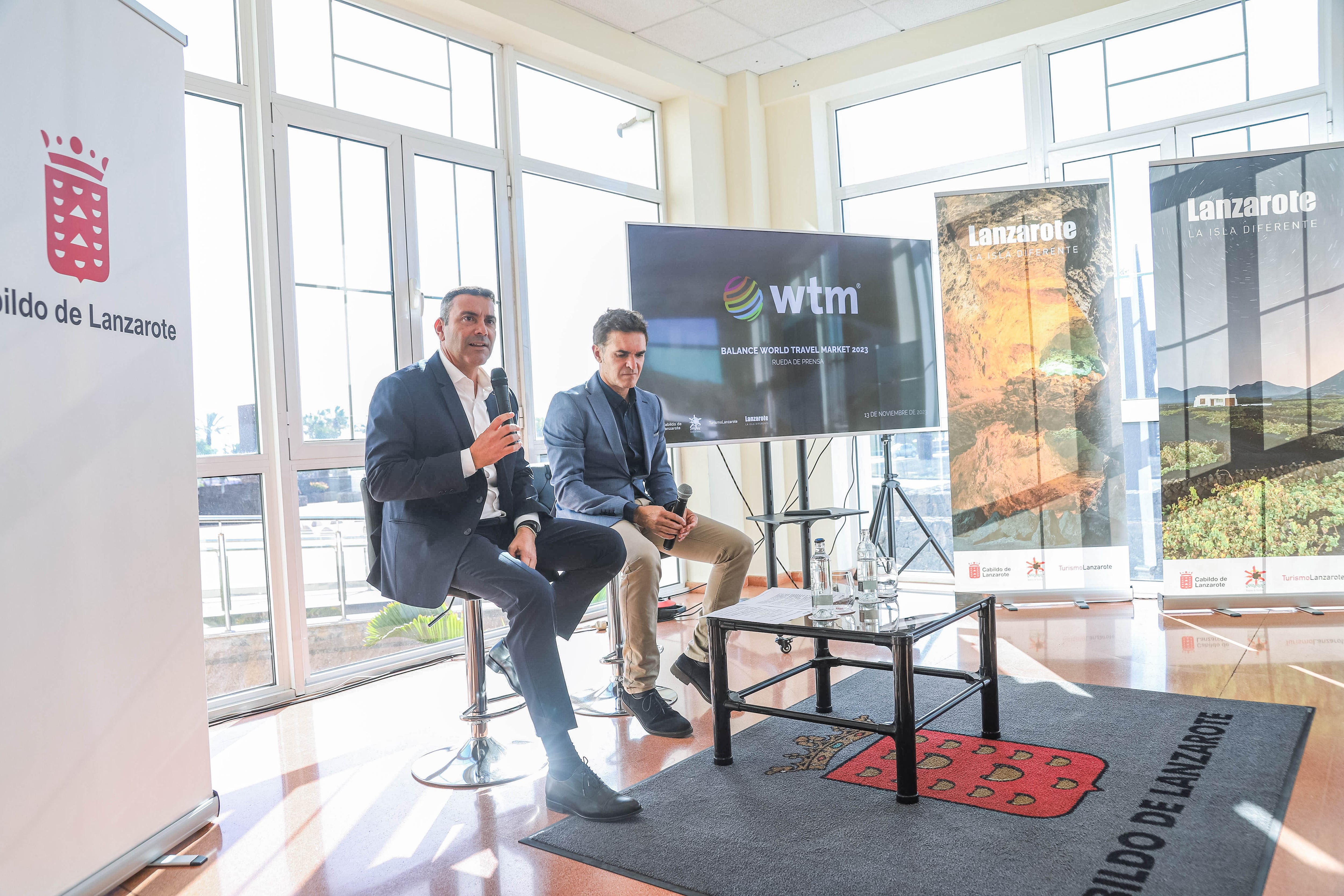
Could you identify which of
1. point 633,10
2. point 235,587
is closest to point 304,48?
point 633,10

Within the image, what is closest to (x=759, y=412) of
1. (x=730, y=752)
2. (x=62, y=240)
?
(x=730, y=752)

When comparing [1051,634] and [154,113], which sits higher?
[154,113]

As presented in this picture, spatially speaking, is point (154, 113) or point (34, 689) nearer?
point (34, 689)

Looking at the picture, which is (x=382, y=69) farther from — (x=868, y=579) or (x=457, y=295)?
(x=868, y=579)

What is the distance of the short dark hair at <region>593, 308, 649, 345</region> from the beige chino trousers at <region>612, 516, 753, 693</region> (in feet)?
2.18

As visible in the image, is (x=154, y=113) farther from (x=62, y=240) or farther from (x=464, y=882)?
(x=464, y=882)

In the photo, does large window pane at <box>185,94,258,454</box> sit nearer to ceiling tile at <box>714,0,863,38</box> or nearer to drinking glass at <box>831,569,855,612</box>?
drinking glass at <box>831,569,855,612</box>

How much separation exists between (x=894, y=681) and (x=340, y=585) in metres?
2.45

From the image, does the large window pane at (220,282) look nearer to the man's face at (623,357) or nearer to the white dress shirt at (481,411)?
the white dress shirt at (481,411)

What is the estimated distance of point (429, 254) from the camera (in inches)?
165

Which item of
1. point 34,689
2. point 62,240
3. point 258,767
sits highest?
point 62,240

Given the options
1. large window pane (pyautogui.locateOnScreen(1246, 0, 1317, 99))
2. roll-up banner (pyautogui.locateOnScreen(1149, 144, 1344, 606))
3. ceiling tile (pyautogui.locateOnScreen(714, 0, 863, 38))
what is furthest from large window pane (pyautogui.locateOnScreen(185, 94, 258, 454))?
large window pane (pyautogui.locateOnScreen(1246, 0, 1317, 99))

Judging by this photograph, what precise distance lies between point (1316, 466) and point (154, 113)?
15.0ft

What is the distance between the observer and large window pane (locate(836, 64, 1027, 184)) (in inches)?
206
